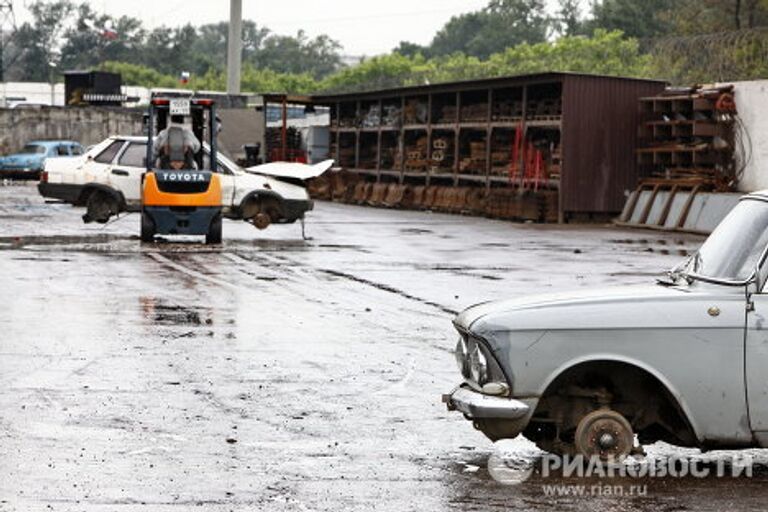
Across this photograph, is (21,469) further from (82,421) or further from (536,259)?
(536,259)

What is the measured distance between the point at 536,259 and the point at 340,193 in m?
27.9

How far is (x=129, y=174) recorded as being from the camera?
29.2 meters

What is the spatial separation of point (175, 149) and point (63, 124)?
43.5 meters

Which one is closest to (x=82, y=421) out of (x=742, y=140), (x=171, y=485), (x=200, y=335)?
(x=171, y=485)

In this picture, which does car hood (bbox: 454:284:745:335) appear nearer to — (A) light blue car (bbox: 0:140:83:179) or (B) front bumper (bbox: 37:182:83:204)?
(B) front bumper (bbox: 37:182:83:204)

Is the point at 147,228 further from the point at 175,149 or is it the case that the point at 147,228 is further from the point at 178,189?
the point at 175,149

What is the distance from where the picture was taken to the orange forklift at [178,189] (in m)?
24.6

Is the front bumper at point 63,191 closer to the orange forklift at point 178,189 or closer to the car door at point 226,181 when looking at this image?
the car door at point 226,181

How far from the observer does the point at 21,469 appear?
25.4 ft

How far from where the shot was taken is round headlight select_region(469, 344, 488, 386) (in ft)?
25.8

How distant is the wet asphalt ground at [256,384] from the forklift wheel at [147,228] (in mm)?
768

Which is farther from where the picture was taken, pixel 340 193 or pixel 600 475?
pixel 340 193

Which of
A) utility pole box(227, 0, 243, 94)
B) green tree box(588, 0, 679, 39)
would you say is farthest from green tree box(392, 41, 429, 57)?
utility pole box(227, 0, 243, 94)

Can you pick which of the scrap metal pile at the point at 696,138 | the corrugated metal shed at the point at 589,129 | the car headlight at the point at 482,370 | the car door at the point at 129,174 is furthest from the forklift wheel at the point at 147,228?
the car headlight at the point at 482,370
